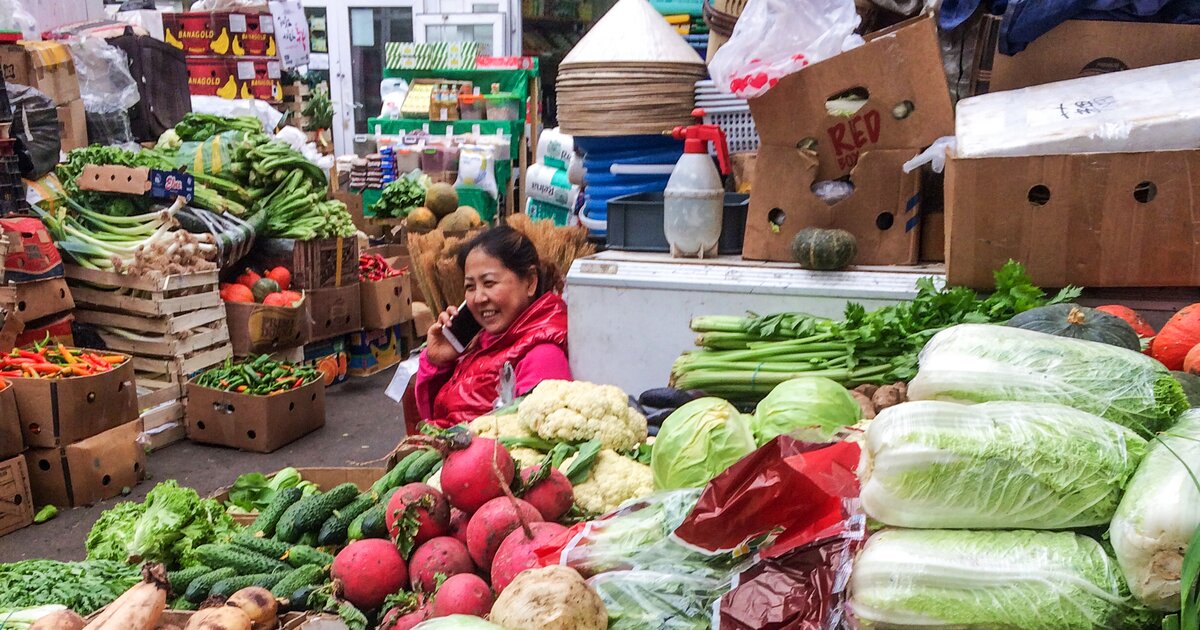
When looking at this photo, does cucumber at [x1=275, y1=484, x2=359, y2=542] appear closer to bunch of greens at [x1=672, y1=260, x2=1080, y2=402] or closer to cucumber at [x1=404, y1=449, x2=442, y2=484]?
cucumber at [x1=404, y1=449, x2=442, y2=484]

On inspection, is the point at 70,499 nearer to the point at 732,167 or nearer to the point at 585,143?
the point at 585,143

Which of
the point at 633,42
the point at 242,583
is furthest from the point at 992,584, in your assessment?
the point at 633,42

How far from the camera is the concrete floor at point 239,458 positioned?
4.26 meters

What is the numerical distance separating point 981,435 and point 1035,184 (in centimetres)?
168

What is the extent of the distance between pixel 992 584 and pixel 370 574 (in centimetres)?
128

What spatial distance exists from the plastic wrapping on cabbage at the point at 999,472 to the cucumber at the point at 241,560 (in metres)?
1.46

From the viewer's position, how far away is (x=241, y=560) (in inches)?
84.3

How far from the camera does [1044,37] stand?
3.15 m

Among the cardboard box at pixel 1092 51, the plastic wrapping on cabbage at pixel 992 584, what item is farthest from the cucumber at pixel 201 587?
the cardboard box at pixel 1092 51

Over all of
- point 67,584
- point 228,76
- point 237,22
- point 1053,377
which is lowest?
point 67,584

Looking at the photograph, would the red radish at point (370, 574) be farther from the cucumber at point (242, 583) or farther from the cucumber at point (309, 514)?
the cucumber at point (309, 514)

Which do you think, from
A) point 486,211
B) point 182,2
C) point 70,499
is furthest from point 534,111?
point 70,499

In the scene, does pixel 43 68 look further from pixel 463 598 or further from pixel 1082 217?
pixel 1082 217

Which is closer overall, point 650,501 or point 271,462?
point 650,501
